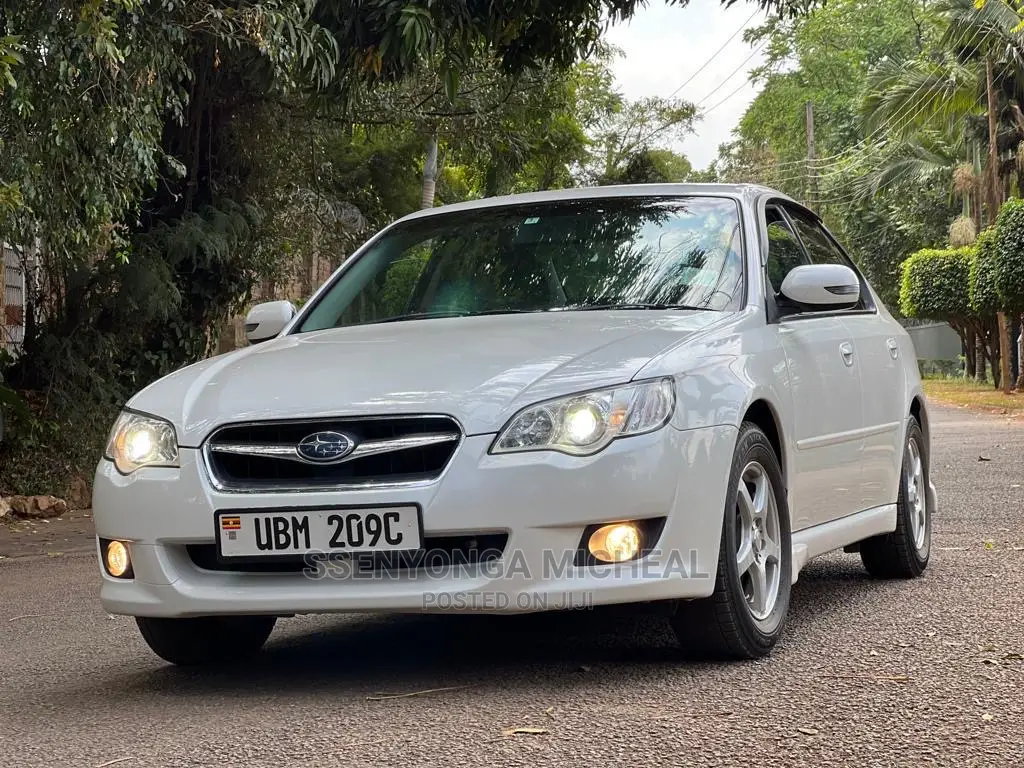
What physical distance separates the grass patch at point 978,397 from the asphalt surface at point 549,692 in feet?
65.0

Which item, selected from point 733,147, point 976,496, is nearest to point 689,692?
point 976,496

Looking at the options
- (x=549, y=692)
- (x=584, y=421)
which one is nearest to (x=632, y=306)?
(x=584, y=421)

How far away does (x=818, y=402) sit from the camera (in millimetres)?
5527

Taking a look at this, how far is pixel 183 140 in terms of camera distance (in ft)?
44.3

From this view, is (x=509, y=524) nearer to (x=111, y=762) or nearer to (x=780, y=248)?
(x=111, y=762)

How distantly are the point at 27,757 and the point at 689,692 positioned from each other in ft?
5.76

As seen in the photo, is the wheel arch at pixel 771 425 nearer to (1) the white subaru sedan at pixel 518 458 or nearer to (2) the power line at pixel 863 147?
(1) the white subaru sedan at pixel 518 458

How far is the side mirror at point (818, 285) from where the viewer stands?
17.6 feet

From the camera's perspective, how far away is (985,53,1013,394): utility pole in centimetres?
3103

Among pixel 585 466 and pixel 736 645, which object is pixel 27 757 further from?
pixel 736 645

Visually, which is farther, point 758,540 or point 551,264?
point 551,264

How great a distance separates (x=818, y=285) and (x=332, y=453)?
76.8 inches

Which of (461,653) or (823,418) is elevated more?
(823,418)

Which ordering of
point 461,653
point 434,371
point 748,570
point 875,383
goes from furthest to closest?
point 875,383, point 461,653, point 748,570, point 434,371
